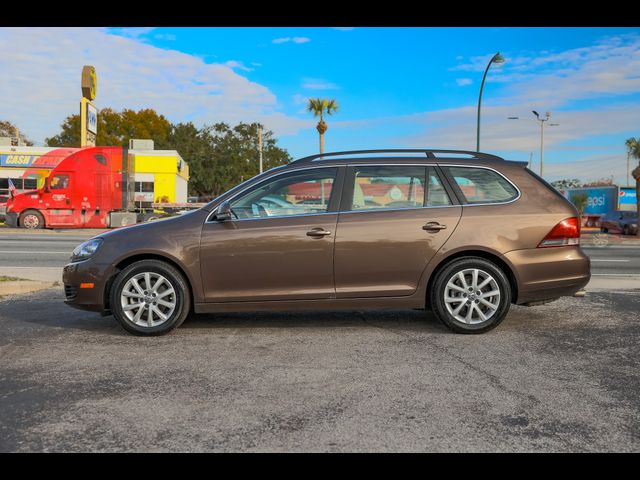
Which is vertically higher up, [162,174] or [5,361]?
[162,174]

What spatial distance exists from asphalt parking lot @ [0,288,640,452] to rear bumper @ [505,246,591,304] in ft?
1.28

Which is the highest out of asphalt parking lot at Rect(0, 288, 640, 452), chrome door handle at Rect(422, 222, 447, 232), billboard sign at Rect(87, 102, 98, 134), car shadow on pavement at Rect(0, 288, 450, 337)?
billboard sign at Rect(87, 102, 98, 134)

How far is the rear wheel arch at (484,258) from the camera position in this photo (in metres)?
5.39

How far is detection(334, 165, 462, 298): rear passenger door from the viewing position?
530cm

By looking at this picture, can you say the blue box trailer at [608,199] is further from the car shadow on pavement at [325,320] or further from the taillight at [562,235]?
the car shadow on pavement at [325,320]

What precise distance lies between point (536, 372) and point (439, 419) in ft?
4.20

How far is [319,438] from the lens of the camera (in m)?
2.99

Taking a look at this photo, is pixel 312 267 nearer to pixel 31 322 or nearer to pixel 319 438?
pixel 319 438

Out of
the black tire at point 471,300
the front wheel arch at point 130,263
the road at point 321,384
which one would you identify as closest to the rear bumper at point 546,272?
the black tire at point 471,300

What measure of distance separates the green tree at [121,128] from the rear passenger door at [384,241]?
2362 inches

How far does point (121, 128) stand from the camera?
6494 centimetres

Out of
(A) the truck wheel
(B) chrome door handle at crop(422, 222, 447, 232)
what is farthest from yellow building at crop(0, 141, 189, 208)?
(B) chrome door handle at crop(422, 222, 447, 232)

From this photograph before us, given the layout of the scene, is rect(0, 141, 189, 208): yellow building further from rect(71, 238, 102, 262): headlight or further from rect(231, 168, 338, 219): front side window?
rect(231, 168, 338, 219): front side window
